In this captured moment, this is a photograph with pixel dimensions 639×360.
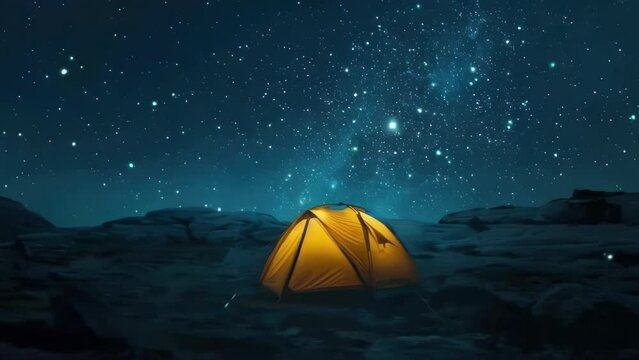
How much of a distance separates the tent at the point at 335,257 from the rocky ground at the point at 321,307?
450 millimetres

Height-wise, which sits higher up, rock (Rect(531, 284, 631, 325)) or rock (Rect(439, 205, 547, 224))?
rock (Rect(439, 205, 547, 224))

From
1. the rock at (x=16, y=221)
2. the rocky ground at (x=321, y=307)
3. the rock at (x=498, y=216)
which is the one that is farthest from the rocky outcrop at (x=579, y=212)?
the rock at (x=16, y=221)

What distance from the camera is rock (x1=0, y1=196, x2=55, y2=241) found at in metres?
34.3

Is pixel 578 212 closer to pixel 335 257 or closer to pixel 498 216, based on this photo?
pixel 498 216

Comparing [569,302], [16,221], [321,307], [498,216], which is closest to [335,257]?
[321,307]

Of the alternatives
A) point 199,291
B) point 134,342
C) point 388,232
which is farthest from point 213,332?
point 388,232

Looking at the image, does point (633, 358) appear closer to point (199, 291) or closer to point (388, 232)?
point (388, 232)

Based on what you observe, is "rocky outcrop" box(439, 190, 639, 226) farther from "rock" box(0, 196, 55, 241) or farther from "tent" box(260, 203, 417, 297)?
"rock" box(0, 196, 55, 241)

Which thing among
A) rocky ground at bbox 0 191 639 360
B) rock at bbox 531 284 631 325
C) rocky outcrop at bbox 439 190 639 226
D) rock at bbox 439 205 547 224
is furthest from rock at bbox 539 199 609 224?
rock at bbox 531 284 631 325

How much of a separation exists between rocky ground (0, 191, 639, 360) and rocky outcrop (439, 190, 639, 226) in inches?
224

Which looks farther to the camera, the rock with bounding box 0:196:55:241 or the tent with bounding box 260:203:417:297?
the rock with bounding box 0:196:55:241

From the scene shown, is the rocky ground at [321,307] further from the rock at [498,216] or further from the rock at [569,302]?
the rock at [498,216]

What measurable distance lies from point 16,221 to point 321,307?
34.2 m

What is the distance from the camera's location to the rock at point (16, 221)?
3434cm
